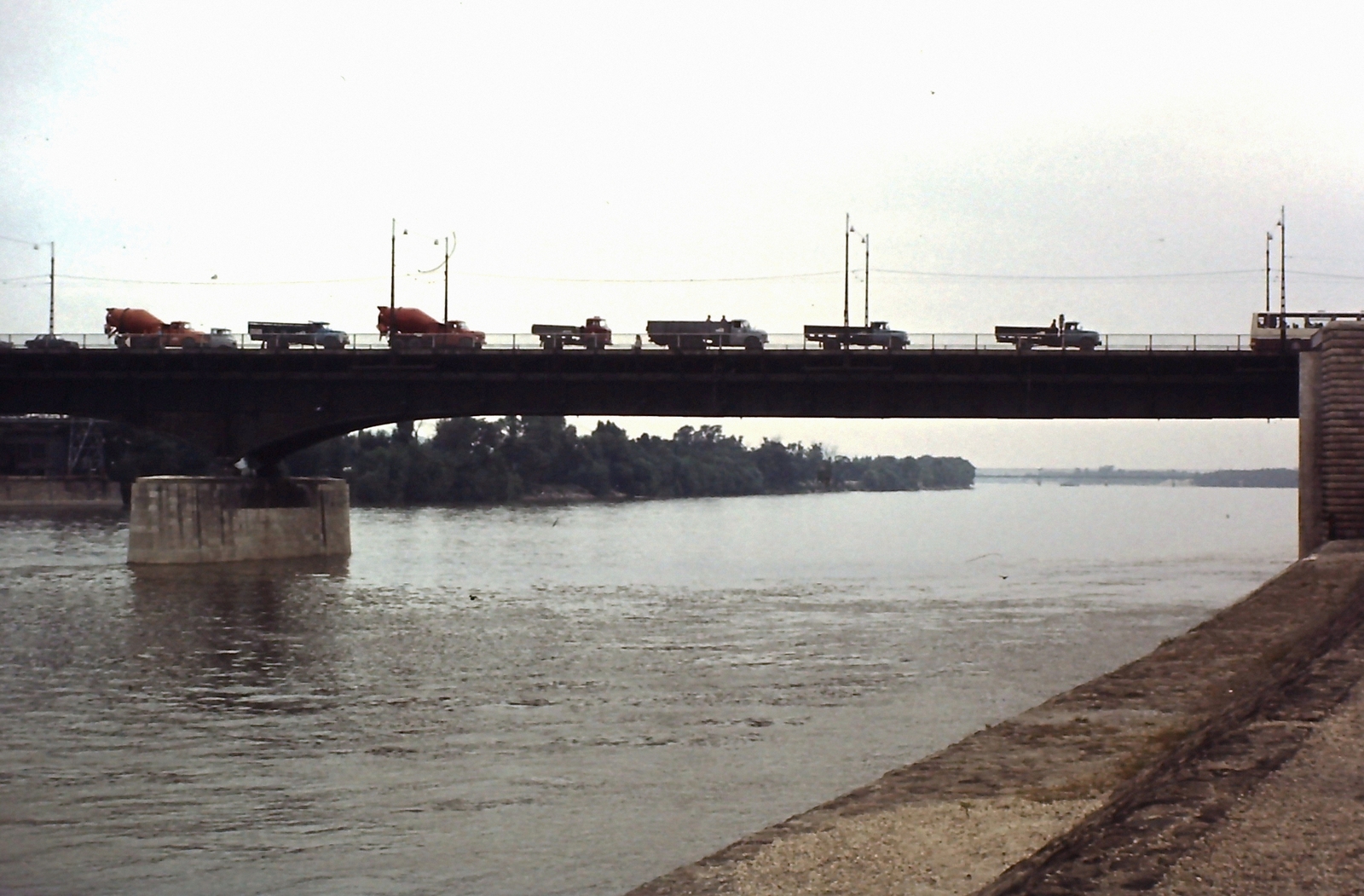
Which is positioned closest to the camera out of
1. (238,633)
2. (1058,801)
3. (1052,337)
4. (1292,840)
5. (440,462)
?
(1292,840)

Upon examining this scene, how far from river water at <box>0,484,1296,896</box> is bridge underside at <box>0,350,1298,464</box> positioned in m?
7.58

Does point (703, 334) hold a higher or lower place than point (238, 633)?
higher

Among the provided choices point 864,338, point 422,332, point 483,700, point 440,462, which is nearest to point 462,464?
point 440,462

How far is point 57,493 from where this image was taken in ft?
491

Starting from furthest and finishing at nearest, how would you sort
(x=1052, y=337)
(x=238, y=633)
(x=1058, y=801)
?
(x=1052, y=337) < (x=238, y=633) < (x=1058, y=801)

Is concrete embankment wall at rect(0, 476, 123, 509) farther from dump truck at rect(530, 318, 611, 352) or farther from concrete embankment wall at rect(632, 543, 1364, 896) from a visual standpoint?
concrete embankment wall at rect(632, 543, 1364, 896)

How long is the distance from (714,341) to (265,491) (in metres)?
25.8

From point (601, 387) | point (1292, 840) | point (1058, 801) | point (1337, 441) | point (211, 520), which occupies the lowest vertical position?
point (1058, 801)

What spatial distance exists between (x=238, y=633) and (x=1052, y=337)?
36.4m

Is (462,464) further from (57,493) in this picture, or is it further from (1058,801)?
(1058,801)

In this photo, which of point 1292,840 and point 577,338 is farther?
point 577,338

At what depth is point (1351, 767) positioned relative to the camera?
1264cm

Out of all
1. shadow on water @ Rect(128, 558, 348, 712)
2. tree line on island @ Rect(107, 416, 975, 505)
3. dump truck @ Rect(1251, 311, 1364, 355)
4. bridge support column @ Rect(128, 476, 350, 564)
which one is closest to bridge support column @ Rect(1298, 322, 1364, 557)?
dump truck @ Rect(1251, 311, 1364, 355)

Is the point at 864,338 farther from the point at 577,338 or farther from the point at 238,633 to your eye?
the point at 238,633
